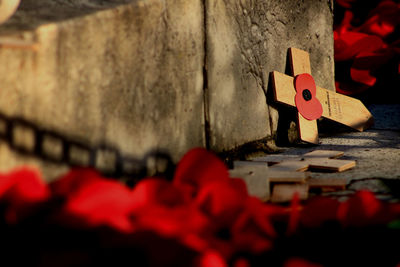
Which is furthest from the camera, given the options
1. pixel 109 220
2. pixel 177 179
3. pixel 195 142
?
pixel 195 142

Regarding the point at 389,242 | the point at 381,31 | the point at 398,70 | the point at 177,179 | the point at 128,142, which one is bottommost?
the point at 389,242

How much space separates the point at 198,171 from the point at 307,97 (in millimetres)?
1393

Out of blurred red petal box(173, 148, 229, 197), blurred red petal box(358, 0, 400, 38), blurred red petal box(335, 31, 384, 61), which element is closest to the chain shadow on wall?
blurred red petal box(173, 148, 229, 197)

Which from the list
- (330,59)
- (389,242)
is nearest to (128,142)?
(389,242)

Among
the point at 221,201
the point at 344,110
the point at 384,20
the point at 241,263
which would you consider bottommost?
the point at 241,263

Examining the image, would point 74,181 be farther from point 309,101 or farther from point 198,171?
point 309,101

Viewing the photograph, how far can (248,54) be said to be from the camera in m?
2.14

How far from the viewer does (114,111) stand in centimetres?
142

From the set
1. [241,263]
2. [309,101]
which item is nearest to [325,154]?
[309,101]

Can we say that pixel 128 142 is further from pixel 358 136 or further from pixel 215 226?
pixel 358 136

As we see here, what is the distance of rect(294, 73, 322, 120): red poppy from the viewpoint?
242 centimetres

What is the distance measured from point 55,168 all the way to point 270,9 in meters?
1.47

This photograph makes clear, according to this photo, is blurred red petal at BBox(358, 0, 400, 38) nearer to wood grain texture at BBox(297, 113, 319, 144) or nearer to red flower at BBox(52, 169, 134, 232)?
wood grain texture at BBox(297, 113, 319, 144)

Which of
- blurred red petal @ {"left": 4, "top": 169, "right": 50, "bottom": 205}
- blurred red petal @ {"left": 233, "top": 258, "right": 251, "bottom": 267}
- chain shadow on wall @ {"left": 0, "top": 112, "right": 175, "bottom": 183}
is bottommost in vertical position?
blurred red petal @ {"left": 233, "top": 258, "right": 251, "bottom": 267}
